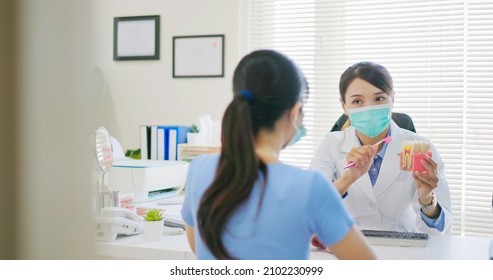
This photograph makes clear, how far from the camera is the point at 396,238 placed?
1.31m

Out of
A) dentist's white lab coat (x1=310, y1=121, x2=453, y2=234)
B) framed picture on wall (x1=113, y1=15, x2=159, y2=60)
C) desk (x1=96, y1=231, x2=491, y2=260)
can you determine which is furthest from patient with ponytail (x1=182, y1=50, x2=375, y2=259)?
dentist's white lab coat (x1=310, y1=121, x2=453, y2=234)

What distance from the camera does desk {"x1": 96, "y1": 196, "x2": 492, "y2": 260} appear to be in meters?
1.24

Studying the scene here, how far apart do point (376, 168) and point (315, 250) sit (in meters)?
0.49

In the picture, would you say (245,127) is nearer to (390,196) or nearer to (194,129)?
(194,129)

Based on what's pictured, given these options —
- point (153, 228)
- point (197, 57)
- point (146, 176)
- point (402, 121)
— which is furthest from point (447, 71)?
point (153, 228)

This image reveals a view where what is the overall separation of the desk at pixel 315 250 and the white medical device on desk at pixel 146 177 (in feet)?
1.18

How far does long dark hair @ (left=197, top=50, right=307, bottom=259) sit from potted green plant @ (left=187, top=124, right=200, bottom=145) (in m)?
0.80

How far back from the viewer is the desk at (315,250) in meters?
1.24

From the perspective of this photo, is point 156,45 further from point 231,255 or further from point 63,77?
point 63,77

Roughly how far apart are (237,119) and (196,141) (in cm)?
84

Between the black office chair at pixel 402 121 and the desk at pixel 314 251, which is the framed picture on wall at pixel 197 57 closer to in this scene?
the black office chair at pixel 402 121

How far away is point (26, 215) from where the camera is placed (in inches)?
19.2

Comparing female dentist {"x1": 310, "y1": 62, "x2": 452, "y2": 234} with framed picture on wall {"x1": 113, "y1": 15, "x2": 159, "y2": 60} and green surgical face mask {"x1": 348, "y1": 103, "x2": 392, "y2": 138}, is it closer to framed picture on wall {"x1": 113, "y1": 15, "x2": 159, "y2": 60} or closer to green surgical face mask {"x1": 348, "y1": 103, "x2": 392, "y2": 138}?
green surgical face mask {"x1": 348, "y1": 103, "x2": 392, "y2": 138}

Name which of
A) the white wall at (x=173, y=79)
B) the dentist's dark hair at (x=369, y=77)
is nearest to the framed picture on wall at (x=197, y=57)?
the white wall at (x=173, y=79)
